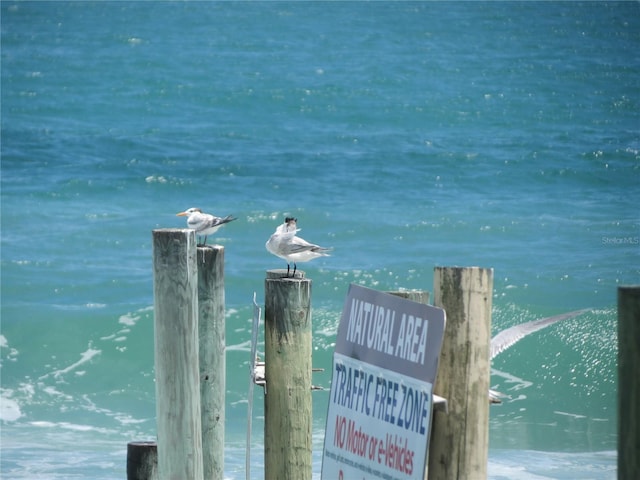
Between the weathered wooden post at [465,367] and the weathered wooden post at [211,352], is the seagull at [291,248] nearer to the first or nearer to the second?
the weathered wooden post at [211,352]

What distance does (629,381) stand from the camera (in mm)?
4012

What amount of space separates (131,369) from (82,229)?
267 inches

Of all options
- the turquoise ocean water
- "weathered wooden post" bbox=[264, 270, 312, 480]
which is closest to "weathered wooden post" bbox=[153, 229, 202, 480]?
"weathered wooden post" bbox=[264, 270, 312, 480]

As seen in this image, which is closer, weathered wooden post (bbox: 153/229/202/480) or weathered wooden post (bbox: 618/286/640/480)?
weathered wooden post (bbox: 618/286/640/480)

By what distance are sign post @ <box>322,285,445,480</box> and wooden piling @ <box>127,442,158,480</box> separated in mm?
1682

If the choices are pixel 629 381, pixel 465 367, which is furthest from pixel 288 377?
pixel 629 381

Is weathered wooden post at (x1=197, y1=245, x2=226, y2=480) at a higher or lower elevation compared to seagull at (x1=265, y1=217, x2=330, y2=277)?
lower

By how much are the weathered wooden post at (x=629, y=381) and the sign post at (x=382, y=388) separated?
694 mm

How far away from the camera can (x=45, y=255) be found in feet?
69.1

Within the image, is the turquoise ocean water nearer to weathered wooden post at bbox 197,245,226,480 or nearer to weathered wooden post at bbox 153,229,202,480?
weathered wooden post at bbox 197,245,226,480

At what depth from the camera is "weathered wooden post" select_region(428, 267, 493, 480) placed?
462 centimetres

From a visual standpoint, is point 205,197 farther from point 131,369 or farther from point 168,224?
point 131,369

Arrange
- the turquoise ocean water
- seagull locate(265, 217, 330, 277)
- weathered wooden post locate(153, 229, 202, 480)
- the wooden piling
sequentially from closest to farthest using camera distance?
weathered wooden post locate(153, 229, 202, 480), the wooden piling, seagull locate(265, 217, 330, 277), the turquoise ocean water

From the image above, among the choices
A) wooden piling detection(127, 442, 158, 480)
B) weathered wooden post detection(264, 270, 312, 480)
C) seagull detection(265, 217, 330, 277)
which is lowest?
wooden piling detection(127, 442, 158, 480)
